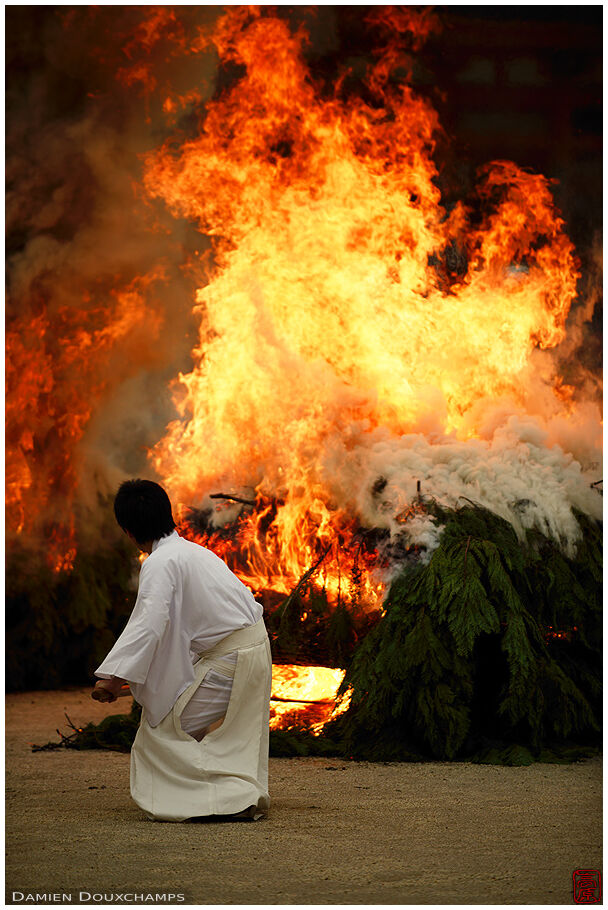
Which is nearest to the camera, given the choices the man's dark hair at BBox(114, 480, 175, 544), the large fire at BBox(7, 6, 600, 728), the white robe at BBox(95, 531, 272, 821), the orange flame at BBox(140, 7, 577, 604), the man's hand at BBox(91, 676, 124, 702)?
the man's hand at BBox(91, 676, 124, 702)

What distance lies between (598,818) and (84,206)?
6041 mm

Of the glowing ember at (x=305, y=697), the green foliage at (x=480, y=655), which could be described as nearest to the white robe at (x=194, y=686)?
the green foliage at (x=480, y=655)

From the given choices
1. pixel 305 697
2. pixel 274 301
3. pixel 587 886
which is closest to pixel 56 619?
pixel 305 697

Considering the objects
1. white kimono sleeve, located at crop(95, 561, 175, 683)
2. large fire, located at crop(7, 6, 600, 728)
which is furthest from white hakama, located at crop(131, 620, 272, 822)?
large fire, located at crop(7, 6, 600, 728)

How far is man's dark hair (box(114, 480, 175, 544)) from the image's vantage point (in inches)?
184

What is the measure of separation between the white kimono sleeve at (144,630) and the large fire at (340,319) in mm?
2226

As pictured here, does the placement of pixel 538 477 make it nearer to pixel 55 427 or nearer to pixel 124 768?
pixel 124 768

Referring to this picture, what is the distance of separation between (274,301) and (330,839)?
4.21 meters

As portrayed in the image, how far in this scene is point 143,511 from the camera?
4.66 metres

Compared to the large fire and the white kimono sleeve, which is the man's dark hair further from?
the large fire

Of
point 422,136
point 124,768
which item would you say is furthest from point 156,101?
point 124,768

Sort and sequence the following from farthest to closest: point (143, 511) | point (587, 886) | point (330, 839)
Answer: point (143, 511)
point (330, 839)
point (587, 886)

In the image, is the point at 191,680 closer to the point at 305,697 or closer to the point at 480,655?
the point at 480,655

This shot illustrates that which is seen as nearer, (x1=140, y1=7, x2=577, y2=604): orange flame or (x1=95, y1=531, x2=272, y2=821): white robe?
(x1=95, y1=531, x2=272, y2=821): white robe
